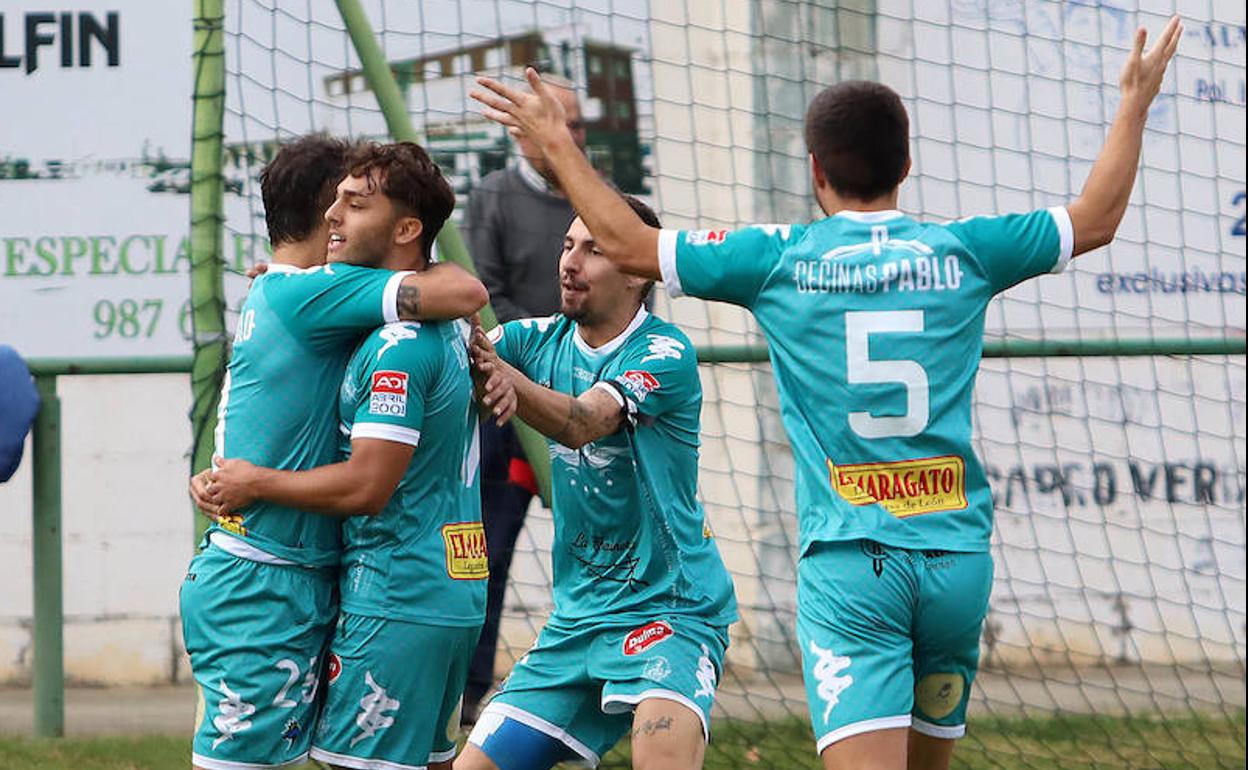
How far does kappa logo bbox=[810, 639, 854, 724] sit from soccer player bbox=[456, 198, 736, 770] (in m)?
0.51

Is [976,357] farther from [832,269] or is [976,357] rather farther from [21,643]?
[21,643]

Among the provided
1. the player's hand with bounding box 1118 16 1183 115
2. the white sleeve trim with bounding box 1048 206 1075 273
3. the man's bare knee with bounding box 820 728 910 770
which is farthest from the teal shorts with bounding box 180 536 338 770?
the player's hand with bounding box 1118 16 1183 115

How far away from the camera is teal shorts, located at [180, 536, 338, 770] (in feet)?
13.0

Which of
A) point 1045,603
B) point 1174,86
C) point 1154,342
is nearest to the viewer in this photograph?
point 1154,342

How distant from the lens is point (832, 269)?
4.05m

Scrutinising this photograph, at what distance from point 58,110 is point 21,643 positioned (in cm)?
231

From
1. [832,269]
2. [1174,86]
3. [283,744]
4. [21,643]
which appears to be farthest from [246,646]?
[1174,86]

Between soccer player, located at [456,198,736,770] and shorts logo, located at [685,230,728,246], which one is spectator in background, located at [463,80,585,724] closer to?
soccer player, located at [456,198,736,770]

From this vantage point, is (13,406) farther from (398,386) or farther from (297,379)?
(398,386)

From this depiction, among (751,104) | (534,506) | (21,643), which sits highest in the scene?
(751,104)

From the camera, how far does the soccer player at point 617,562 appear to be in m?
4.49

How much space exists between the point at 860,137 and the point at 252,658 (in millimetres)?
1664

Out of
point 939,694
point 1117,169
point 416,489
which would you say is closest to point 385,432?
point 416,489

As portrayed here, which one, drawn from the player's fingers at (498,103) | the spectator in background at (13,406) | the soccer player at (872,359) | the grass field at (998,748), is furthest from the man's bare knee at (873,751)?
the spectator in background at (13,406)
